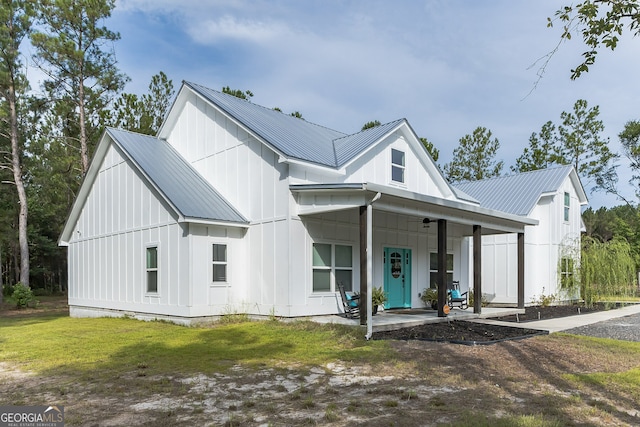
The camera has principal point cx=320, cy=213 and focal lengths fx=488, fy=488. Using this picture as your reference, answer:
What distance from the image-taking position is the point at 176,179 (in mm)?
14633

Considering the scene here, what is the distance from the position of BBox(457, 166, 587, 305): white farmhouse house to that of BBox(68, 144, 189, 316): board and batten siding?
475 inches

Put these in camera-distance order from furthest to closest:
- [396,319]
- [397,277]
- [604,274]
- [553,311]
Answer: [604,274] → [553,311] → [397,277] → [396,319]

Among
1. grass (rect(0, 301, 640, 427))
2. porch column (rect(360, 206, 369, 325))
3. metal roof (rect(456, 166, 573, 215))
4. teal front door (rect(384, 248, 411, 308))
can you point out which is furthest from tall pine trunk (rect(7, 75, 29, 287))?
metal roof (rect(456, 166, 573, 215))

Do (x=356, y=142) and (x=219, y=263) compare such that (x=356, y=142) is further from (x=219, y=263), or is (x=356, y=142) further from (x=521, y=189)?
(x=521, y=189)

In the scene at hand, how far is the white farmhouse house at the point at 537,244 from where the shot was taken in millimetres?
20672

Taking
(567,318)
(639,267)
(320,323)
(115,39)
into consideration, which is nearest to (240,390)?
(320,323)

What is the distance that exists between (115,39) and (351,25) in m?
17.8

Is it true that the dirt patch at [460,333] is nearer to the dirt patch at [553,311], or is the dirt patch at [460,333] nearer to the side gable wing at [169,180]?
the dirt patch at [553,311]

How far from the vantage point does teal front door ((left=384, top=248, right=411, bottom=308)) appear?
1579cm

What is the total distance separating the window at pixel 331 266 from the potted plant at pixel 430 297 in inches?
147

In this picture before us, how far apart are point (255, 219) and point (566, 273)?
14901 millimetres

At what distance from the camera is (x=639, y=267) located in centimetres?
4006

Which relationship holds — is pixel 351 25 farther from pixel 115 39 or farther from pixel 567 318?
pixel 115 39

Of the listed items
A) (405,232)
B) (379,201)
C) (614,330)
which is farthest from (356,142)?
(614,330)
